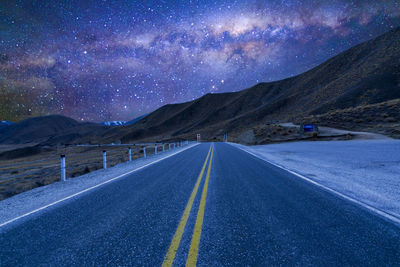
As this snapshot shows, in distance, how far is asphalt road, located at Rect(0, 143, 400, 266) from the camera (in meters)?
2.37

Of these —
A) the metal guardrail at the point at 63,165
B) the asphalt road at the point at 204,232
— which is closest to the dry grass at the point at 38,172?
the metal guardrail at the point at 63,165

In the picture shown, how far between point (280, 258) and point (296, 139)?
3091 centimetres

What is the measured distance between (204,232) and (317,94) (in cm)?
8225

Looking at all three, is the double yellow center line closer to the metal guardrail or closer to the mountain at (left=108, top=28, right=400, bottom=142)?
the metal guardrail

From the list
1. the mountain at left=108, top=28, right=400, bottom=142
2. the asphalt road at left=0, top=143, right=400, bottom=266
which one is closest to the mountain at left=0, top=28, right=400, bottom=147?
the mountain at left=108, top=28, right=400, bottom=142

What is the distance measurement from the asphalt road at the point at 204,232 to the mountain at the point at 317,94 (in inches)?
2074

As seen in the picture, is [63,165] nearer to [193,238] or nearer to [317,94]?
[193,238]

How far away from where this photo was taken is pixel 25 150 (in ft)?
327

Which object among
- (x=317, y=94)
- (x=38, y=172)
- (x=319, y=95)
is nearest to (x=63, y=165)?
(x=38, y=172)

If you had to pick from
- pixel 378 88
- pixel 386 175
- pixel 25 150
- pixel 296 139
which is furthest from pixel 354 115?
pixel 25 150

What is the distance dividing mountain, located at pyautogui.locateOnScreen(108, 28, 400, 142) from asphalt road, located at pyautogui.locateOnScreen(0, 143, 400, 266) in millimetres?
52679

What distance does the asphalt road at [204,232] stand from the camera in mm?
2373

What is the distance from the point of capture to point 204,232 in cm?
299

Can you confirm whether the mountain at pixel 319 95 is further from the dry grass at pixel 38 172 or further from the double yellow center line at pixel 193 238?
the dry grass at pixel 38 172
